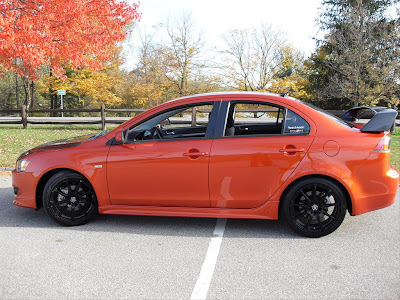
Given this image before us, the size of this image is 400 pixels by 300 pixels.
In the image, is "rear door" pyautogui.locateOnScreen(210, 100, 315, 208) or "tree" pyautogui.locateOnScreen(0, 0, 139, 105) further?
"tree" pyautogui.locateOnScreen(0, 0, 139, 105)

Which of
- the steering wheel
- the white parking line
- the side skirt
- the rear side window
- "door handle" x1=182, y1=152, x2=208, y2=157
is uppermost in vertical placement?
the rear side window

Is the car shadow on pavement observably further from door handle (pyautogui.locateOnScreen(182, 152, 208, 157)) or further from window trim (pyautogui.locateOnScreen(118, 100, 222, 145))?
window trim (pyautogui.locateOnScreen(118, 100, 222, 145))

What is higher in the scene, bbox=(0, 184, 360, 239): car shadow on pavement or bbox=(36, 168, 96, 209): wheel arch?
bbox=(36, 168, 96, 209): wheel arch

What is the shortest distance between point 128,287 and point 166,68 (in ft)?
88.7

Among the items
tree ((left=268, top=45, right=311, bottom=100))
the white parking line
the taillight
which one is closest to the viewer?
the white parking line

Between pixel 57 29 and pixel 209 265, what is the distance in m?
10.5

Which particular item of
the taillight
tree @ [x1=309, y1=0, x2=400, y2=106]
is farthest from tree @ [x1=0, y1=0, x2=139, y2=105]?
tree @ [x1=309, y1=0, x2=400, y2=106]

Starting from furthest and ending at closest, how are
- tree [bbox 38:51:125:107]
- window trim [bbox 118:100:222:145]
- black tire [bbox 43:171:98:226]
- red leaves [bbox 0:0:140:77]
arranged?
tree [bbox 38:51:125:107] < red leaves [bbox 0:0:140:77] < black tire [bbox 43:171:98:226] < window trim [bbox 118:100:222:145]

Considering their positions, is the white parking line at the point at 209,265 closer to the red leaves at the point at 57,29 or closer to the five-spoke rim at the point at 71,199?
the five-spoke rim at the point at 71,199

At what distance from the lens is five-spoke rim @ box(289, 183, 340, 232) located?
12.7 ft

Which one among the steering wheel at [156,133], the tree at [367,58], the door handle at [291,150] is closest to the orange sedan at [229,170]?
the door handle at [291,150]

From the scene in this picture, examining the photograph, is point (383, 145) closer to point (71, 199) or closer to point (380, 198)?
point (380, 198)

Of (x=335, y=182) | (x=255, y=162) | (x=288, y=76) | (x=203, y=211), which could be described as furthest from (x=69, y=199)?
(x=288, y=76)

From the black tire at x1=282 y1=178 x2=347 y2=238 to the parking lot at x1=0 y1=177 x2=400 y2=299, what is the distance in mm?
135
